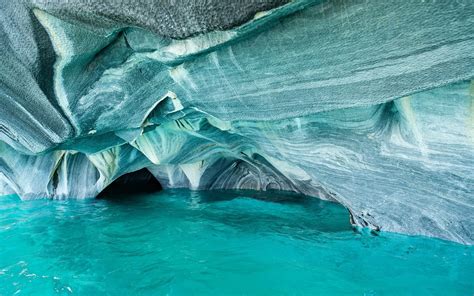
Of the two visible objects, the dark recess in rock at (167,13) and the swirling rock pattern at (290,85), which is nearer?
the dark recess in rock at (167,13)

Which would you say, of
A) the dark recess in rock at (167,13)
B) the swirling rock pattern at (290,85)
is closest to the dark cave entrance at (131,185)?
the swirling rock pattern at (290,85)

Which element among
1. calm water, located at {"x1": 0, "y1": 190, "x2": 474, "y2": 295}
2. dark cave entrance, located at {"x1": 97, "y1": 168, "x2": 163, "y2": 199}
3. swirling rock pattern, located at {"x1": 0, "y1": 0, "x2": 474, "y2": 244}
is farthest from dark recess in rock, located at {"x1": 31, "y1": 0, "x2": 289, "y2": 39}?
dark cave entrance, located at {"x1": 97, "y1": 168, "x2": 163, "y2": 199}

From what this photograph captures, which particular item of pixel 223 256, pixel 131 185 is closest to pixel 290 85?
pixel 223 256

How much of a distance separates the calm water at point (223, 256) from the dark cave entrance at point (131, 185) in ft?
8.18

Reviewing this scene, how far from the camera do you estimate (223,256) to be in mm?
3678

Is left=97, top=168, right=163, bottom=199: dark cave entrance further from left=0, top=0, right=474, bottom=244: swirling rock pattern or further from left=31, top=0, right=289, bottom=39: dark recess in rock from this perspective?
left=31, top=0, right=289, bottom=39: dark recess in rock

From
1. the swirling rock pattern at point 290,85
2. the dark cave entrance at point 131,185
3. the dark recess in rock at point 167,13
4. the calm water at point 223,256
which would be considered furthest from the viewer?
the dark cave entrance at point 131,185

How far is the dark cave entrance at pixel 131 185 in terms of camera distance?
829 centimetres

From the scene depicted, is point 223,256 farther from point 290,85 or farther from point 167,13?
point 167,13

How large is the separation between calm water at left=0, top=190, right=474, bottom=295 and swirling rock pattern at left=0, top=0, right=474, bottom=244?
638 millimetres

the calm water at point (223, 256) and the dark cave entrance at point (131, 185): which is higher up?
the dark cave entrance at point (131, 185)

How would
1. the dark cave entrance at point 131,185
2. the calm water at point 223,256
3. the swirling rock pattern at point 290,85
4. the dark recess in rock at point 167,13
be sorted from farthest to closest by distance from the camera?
the dark cave entrance at point 131,185
the calm water at point 223,256
the swirling rock pattern at point 290,85
the dark recess in rock at point 167,13

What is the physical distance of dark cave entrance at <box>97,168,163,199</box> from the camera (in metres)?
8.29

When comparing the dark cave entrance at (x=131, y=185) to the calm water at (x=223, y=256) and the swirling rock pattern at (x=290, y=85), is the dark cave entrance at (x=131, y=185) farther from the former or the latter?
the swirling rock pattern at (x=290, y=85)
